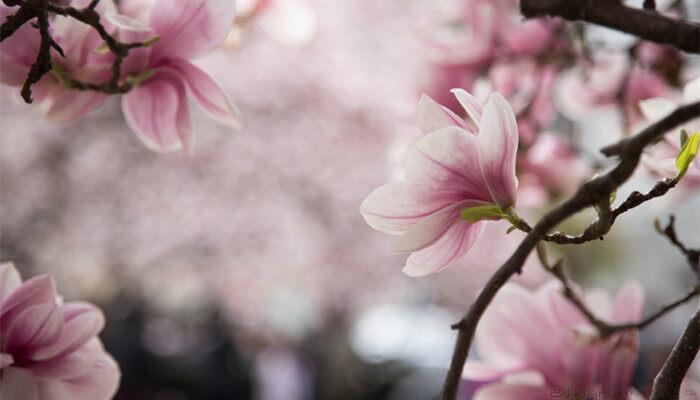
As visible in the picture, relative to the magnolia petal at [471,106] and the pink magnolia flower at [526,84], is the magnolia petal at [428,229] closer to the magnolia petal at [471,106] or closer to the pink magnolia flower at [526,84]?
the magnolia petal at [471,106]

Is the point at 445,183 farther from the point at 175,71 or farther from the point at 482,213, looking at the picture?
the point at 175,71

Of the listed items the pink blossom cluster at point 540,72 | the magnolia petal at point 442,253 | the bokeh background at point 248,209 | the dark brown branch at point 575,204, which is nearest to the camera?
the dark brown branch at point 575,204

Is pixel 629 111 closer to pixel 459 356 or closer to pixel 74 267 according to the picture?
pixel 459 356

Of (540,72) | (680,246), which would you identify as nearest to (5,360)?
(680,246)

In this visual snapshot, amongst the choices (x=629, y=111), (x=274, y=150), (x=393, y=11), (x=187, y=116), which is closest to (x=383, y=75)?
(x=393, y=11)

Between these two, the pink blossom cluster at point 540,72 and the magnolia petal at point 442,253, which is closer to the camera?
the magnolia petal at point 442,253

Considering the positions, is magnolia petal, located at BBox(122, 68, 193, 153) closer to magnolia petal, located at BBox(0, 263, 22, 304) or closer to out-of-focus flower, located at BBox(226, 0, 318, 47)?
magnolia petal, located at BBox(0, 263, 22, 304)

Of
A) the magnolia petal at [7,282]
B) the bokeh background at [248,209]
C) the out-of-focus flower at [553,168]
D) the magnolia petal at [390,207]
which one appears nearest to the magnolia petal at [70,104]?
the magnolia petal at [7,282]
